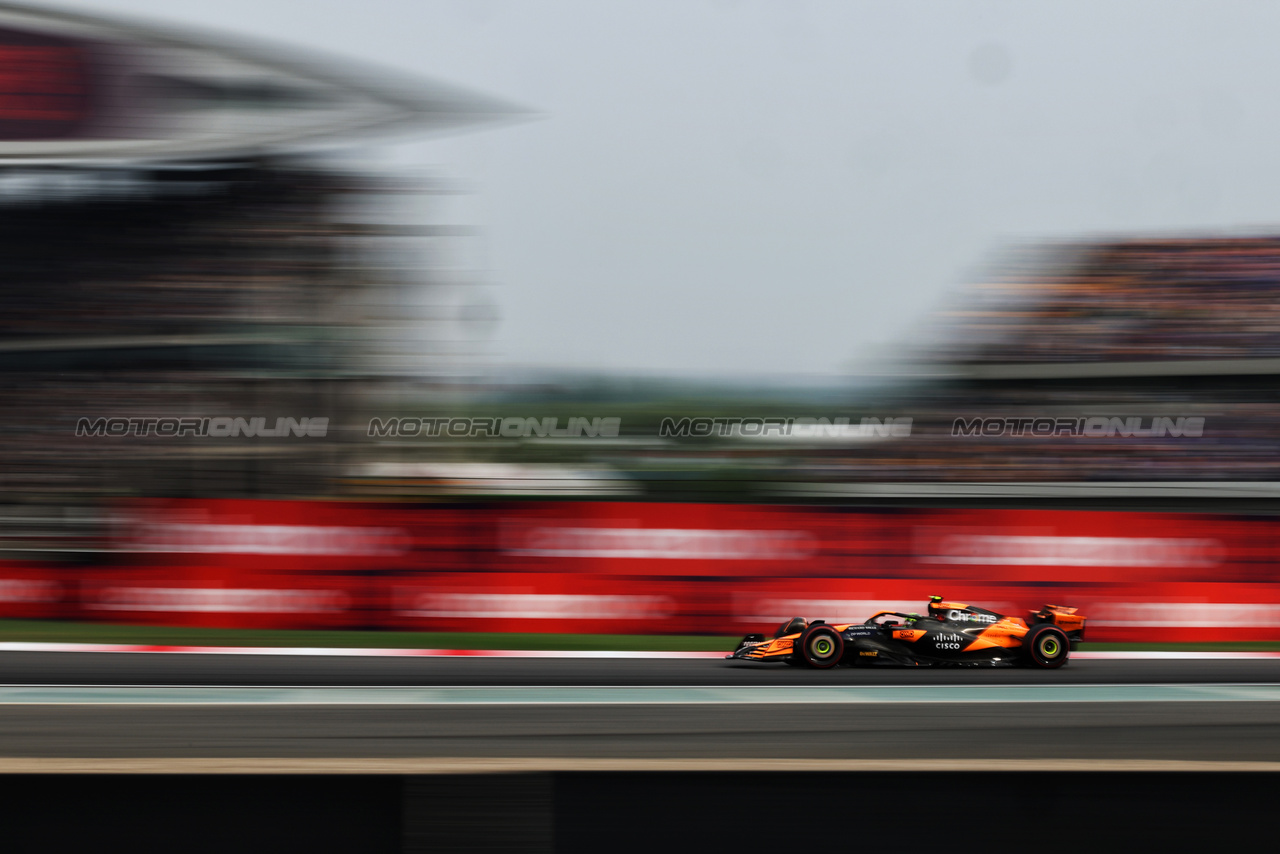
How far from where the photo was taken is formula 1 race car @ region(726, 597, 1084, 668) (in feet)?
27.1

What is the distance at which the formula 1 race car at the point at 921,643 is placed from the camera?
27.1 feet

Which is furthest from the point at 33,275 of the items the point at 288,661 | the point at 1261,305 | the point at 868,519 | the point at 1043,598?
the point at 1261,305

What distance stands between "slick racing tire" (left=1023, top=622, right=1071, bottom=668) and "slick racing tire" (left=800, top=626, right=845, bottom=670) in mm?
1403

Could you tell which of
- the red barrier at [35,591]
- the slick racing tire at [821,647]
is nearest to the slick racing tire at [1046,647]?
the slick racing tire at [821,647]

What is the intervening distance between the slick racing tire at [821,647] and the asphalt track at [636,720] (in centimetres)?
9

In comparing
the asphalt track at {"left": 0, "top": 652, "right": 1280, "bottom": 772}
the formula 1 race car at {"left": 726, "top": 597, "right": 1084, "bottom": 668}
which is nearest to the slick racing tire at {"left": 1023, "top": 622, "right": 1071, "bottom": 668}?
the formula 1 race car at {"left": 726, "top": 597, "right": 1084, "bottom": 668}

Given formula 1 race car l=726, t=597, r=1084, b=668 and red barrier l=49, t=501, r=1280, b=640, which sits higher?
red barrier l=49, t=501, r=1280, b=640

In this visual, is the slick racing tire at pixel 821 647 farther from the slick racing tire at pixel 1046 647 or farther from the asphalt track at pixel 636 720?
the slick racing tire at pixel 1046 647

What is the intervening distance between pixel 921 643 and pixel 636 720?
3547mm

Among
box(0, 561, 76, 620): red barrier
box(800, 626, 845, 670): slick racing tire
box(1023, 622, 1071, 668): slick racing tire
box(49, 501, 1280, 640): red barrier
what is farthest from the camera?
box(0, 561, 76, 620): red barrier

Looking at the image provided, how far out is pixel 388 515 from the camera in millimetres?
11023

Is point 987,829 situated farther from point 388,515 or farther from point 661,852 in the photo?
point 388,515

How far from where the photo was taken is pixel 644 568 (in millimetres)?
10914

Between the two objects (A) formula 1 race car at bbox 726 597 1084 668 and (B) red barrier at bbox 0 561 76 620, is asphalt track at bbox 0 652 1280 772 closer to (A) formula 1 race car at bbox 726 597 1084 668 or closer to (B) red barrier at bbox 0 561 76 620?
(A) formula 1 race car at bbox 726 597 1084 668
